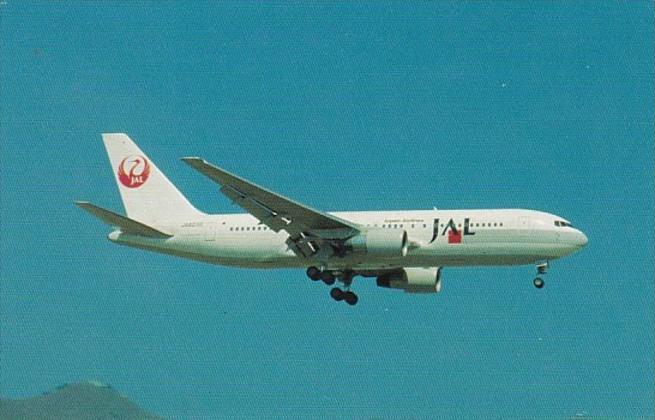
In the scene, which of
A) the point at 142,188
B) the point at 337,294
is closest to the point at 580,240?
the point at 337,294

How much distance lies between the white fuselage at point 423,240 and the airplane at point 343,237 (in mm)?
39

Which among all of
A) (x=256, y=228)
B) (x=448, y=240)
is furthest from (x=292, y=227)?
(x=448, y=240)

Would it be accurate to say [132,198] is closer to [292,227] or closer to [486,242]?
[292,227]

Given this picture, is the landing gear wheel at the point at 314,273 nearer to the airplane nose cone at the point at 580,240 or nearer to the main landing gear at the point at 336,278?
the main landing gear at the point at 336,278

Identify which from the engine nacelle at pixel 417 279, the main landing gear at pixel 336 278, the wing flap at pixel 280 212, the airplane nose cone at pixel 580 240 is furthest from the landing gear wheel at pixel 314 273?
the airplane nose cone at pixel 580 240

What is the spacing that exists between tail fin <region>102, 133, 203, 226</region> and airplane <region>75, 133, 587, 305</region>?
12 centimetres

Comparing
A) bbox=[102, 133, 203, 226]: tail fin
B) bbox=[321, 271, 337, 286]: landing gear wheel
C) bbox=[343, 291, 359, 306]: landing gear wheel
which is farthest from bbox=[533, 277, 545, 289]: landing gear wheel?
bbox=[102, 133, 203, 226]: tail fin

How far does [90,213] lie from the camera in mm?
46938

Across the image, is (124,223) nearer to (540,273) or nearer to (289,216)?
(289,216)

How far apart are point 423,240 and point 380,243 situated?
1804 millimetres

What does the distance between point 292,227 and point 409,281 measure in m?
6.82

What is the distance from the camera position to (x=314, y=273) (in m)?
48.3

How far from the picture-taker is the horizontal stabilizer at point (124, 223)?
46938 mm

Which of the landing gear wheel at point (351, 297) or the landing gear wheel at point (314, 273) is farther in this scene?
the landing gear wheel at point (351, 297)
